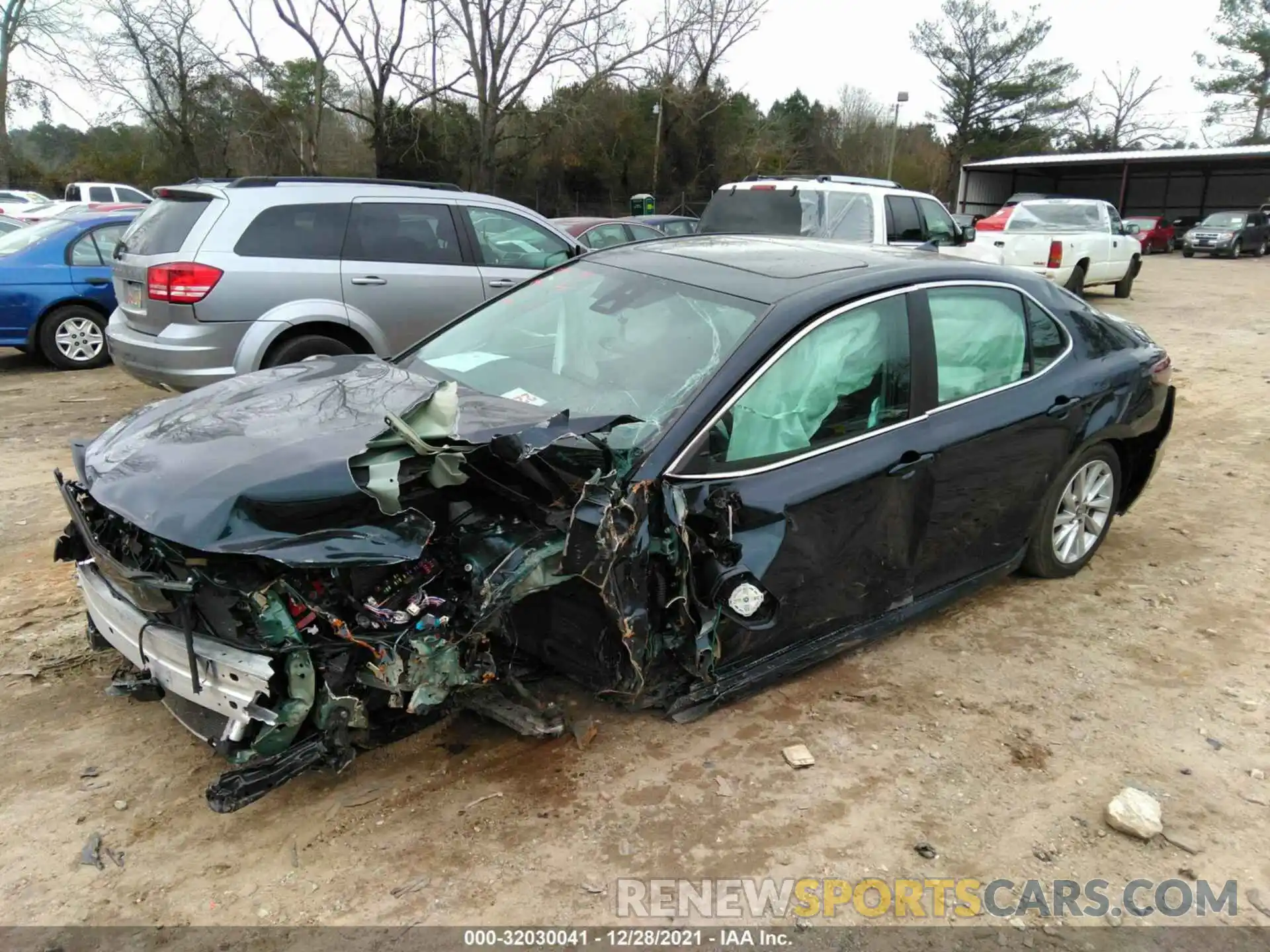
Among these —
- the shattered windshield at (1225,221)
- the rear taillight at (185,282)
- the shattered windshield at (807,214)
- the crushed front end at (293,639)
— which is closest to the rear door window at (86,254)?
the rear taillight at (185,282)

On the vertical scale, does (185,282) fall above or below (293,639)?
above

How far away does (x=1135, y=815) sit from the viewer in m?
2.74

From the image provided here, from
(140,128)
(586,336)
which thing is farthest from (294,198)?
(140,128)

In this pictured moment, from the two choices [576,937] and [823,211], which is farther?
[823,211]

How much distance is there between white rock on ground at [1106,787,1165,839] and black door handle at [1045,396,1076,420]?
1689 mm

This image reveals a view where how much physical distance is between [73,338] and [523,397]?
800 cm

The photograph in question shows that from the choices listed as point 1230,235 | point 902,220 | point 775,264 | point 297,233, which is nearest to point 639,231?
point 902,220

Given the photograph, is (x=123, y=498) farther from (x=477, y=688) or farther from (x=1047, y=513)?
(x=1047, y=513)

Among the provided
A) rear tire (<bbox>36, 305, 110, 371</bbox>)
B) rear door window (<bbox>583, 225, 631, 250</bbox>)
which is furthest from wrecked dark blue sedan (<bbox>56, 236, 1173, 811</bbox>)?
rear door window (<bbox>583, 225, 631, 250</bbox>)

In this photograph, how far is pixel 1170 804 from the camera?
2875 mm

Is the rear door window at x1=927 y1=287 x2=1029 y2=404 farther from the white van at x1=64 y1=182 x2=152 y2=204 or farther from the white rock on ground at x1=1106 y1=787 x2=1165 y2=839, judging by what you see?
the white van at x1=64 y1=182 x2=152 y2=204

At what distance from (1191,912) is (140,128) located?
134ft

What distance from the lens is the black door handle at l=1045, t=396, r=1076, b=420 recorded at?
3898 millimetres

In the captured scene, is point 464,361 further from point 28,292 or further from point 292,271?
point 28,292
